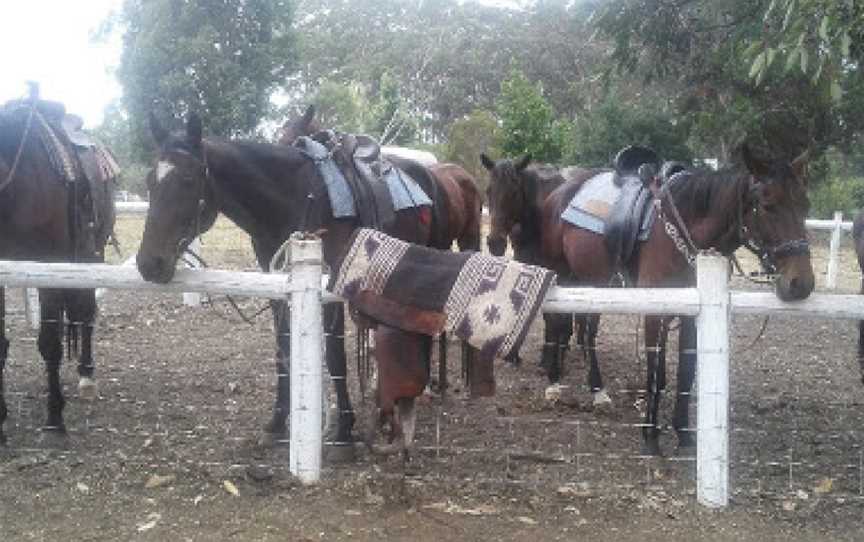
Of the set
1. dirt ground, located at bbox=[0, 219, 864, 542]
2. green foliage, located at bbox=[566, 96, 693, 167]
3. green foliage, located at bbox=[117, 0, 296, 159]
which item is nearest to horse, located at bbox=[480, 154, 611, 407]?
dirt ground, located at bbox=[0, 219, 864, 542]

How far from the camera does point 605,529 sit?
374 cm

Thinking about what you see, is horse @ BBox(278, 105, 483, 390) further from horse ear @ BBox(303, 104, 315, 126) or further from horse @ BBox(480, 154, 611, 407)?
horse @ BBox(480, 154, 611, 407)

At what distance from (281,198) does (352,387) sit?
1.93 m

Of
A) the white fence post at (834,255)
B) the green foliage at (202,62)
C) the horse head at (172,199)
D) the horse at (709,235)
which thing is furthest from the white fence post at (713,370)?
the green foliage at (202,62)

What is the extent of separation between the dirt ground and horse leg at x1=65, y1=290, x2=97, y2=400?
0.11 meters

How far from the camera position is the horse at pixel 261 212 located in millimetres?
4031

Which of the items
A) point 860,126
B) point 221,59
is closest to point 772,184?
point 860,126

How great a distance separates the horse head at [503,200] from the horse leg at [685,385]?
2255 mm

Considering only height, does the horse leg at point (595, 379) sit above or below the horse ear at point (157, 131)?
below

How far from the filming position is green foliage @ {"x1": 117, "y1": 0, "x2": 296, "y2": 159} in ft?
68.9

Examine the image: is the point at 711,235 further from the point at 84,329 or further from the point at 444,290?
the point at 84,329

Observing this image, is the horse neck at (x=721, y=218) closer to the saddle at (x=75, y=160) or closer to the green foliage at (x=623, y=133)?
the saddle at (x=75, y=160)

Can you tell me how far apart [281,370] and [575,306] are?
199 centimetres

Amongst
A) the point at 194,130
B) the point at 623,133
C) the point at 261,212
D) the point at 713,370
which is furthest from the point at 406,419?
the point at 623,133
